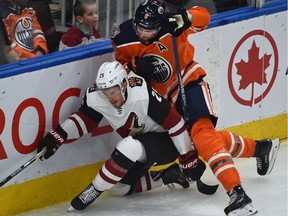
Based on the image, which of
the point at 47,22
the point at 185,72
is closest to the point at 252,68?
the point at 185,72

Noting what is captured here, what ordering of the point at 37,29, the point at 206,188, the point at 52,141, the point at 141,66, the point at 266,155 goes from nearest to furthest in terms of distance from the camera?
the point at 52,141 < the point at 141,66 < the point at 37,29 < the point at 206,188 < the point at 266,155

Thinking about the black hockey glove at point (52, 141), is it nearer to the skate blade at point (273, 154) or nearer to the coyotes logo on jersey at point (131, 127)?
the coyotes logo on jersey at point (131, 127)

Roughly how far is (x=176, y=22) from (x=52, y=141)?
2.60ft

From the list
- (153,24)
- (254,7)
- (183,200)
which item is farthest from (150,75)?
(254,7)

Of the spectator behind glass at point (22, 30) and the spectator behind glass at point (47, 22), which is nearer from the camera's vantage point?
the spectator behind glass at point (22, 30)

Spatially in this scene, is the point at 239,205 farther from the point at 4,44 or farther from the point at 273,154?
the point at 4,44

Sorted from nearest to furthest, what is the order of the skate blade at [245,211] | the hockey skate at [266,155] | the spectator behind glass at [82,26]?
the skate blade at [245,211] < the spectator behind glass at [82,26] < the hockey skate at [266,155]

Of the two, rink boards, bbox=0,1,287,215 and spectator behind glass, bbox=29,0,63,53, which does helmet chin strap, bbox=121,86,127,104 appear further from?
spectator behind glass, bbox=29,0,63,53

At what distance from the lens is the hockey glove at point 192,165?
204 inches

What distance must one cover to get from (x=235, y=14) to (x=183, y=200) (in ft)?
3.76

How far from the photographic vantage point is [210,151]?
506 centimetres

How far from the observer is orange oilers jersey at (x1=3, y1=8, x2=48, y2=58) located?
16.9 ft

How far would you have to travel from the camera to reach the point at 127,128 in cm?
514

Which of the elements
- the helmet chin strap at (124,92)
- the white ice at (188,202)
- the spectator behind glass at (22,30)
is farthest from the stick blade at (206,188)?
the spectator behind glass at (22,30)
